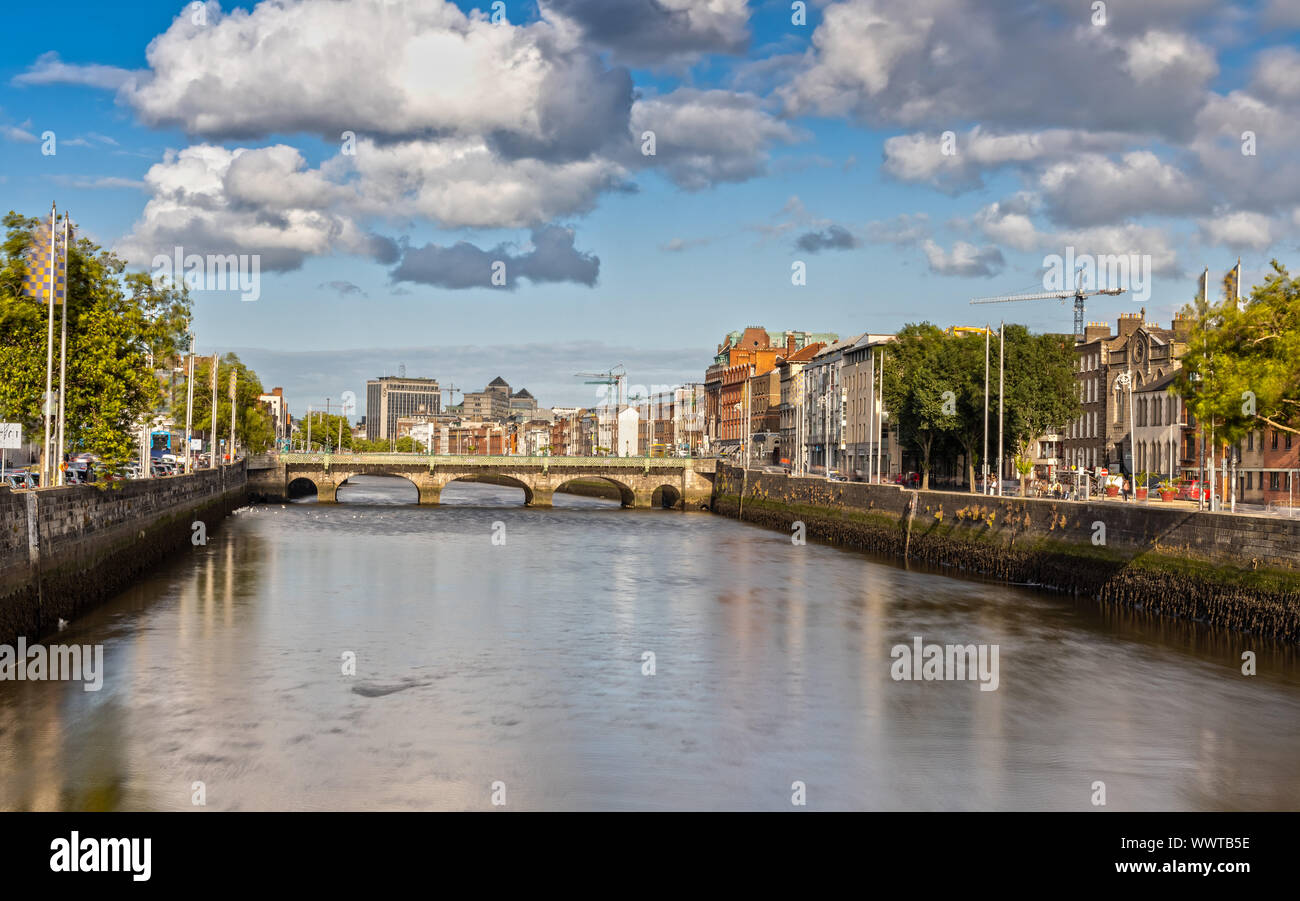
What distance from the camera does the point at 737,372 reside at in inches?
7190

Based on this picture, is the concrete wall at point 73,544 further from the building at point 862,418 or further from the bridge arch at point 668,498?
the building at point 862,418

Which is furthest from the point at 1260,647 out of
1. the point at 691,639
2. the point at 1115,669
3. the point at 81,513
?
the point at 81,513

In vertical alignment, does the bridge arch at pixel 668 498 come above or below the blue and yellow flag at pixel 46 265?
below

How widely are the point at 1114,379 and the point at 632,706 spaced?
6713 cm

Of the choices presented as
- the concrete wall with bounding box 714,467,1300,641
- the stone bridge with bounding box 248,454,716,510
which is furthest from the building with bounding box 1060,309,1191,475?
the stone bridge with bounding box 248,454,716,510

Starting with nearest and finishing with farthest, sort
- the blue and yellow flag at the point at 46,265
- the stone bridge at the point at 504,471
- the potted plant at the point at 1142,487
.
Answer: the blue and yellow flag at the point at 46,265
the potted plant at the point at 1142,487
the stone bridge at the point at 504,471

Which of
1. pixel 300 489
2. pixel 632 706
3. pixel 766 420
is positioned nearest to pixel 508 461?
pixel 300 489

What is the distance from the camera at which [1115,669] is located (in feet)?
104

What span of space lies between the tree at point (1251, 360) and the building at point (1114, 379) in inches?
1486

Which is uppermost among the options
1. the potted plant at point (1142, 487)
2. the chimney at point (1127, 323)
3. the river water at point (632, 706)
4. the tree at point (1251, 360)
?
the chimney at point (1127, 323)

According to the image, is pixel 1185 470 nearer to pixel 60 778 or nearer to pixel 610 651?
pixel 610 651

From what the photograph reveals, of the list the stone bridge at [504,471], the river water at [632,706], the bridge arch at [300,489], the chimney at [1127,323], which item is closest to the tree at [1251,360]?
the river water at [632,706]

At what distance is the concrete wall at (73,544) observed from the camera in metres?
30.2

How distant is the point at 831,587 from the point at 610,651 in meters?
19.0
